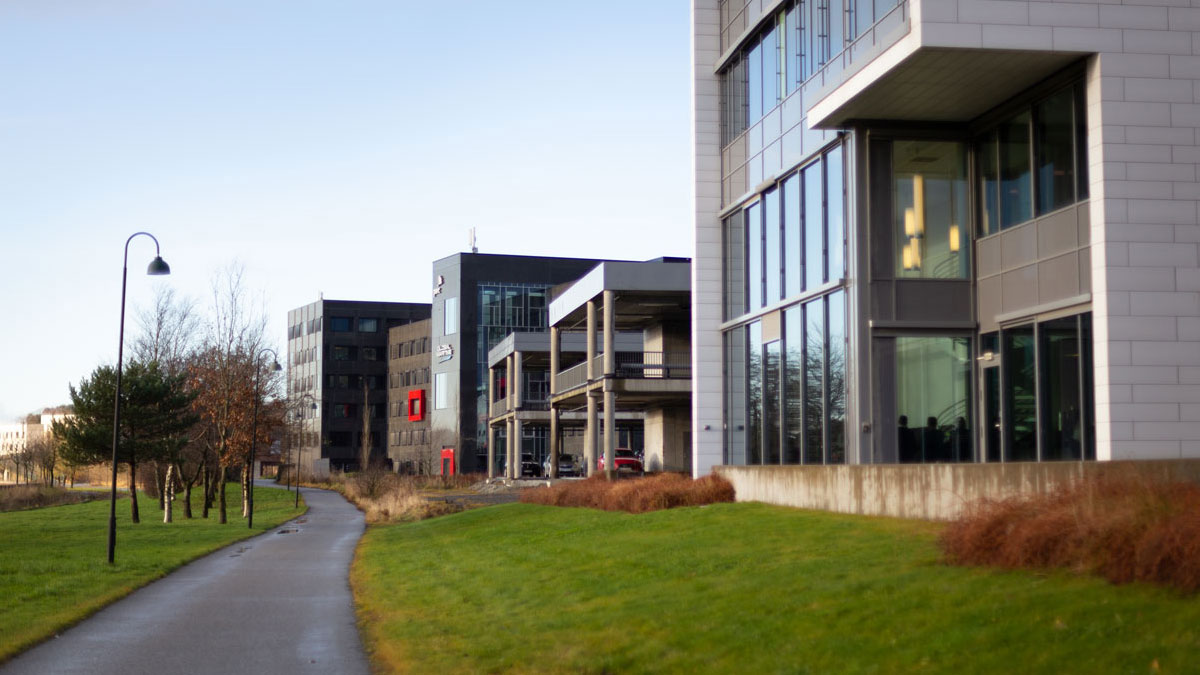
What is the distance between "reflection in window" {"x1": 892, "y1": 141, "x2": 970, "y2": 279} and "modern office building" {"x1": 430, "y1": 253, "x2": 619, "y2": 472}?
8343cm

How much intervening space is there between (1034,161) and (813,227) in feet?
19.7

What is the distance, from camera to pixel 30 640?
1438 centimetres

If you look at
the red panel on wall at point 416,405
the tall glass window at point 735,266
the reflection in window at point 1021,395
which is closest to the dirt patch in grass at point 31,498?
the red panel on wall at point 416,405

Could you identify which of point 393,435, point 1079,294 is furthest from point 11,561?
point 393,435

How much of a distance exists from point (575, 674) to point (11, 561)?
20.6 m

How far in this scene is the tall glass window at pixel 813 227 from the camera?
25.5 metres

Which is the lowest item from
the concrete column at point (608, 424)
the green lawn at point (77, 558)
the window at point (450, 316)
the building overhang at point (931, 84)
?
the green lawn at point (77, 558)

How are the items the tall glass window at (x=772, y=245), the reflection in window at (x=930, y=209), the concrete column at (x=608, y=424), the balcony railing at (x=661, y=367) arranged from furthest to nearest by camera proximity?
the balcony railing at (x=661, y=367) < the concrete column at (x=608, y=424) < the tall glass window at (x=772, y=245) < the reflection in window at (x=930, y=209)

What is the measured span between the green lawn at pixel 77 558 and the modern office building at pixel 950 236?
→ 528 inches

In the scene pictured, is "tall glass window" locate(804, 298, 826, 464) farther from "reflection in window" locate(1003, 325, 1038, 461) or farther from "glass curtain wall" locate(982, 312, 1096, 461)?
"reflection in window" locate(1003, 325, 1038, 461)

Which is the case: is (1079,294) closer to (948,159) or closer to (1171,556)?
(948,159)

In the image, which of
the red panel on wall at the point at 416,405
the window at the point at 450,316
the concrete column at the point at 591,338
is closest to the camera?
the concrete column at the point at 591,338

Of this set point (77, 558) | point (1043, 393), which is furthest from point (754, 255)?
point (77, 558)

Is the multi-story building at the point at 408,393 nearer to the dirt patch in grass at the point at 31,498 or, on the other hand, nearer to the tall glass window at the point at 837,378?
the dirt patch in grass at the point at 31,498
